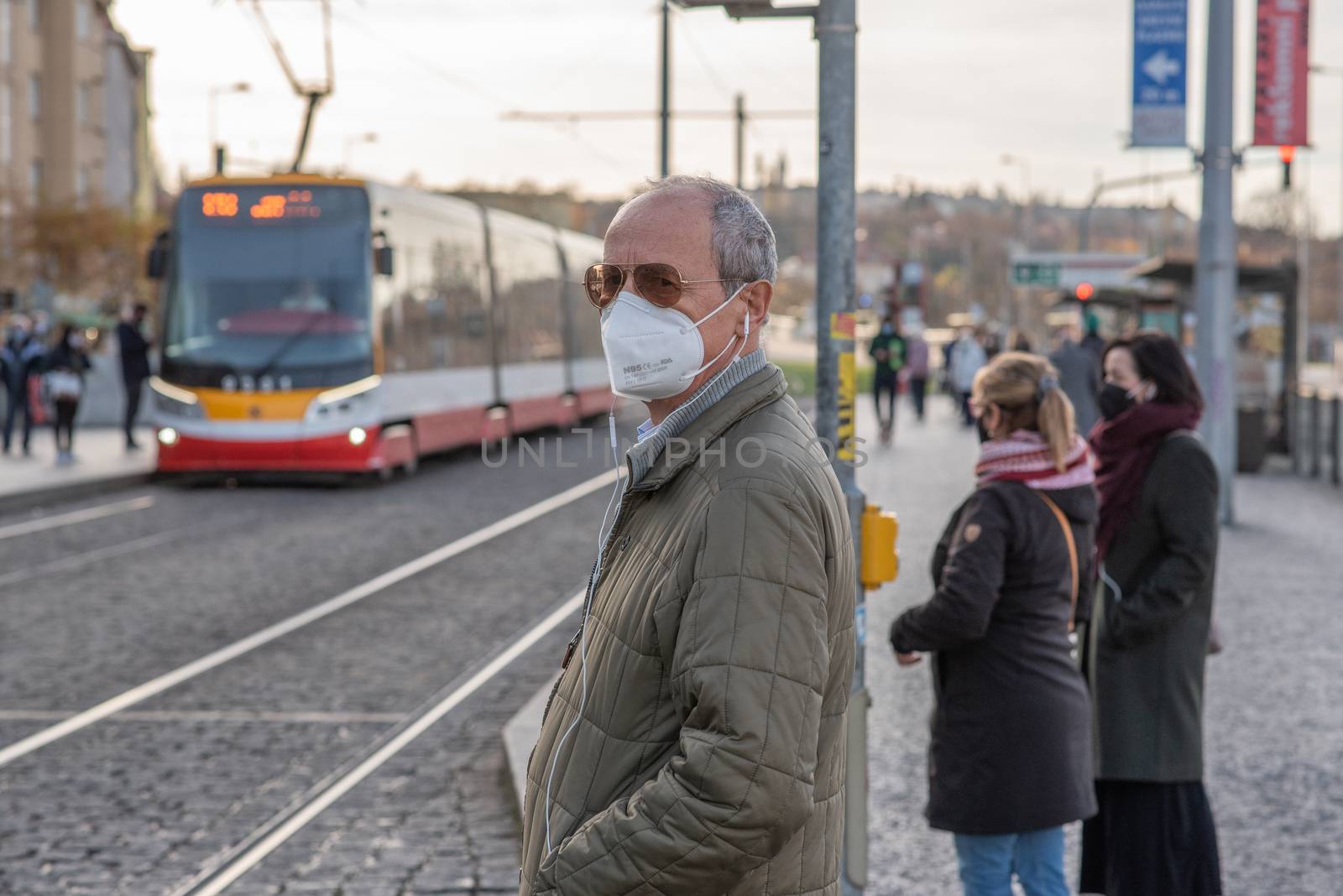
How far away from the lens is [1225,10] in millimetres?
14477

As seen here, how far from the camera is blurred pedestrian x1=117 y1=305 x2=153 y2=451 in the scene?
21.4 meters

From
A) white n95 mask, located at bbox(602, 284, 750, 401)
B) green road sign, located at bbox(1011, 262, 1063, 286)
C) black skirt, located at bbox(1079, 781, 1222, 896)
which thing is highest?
green road sign, located at bbox(1011, 262, 1063, 286)

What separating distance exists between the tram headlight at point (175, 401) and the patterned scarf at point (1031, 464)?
46.4 feet

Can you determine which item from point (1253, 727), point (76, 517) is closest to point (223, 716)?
point (1253, 727)

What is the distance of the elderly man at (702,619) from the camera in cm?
213

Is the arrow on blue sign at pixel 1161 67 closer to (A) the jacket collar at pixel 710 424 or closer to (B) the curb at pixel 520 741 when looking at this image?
(B) the curb at pixel 520 741

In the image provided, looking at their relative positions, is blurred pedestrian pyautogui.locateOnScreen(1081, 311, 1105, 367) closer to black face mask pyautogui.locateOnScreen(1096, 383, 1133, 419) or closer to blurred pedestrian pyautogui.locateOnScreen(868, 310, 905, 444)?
blurred pedestrian pyautogui.locateOnScreen(868, 310, 905, 444)

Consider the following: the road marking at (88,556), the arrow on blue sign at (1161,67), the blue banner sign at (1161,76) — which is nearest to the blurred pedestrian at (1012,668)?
the road marking at (88,556)

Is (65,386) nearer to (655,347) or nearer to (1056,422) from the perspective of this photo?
(1056,422)

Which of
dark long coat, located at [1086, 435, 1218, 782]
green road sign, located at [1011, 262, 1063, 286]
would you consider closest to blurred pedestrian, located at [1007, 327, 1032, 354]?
dark long coat, located at [1086, 435, 1218, 782]

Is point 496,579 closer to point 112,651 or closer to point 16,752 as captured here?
point 112,651

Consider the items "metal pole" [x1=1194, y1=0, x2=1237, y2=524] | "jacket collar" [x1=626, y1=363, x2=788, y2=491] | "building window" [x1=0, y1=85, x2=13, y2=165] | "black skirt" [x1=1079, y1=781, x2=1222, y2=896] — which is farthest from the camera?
"building window" [x1=0, y1=85, x2=13, y2=165]

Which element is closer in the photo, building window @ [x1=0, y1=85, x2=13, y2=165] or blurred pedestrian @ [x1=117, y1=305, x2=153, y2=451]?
blurred pedestrian @ [x1=117, y1=305, x2=153, y2=451]

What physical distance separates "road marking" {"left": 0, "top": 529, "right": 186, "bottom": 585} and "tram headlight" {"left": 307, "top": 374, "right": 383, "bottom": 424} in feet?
10.7
